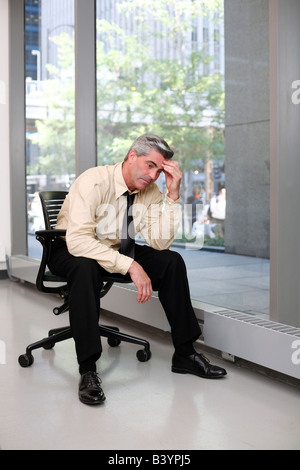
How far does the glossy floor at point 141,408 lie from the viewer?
76.7 inches

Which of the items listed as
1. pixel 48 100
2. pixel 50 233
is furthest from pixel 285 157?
pixel 48 100

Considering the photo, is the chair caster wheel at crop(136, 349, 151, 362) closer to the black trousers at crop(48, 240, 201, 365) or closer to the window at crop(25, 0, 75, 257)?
the black trousers at crop(48, 240, 201, 365)

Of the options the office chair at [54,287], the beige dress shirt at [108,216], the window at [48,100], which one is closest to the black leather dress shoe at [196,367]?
the office chair at [54,287]

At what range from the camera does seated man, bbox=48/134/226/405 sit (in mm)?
2445

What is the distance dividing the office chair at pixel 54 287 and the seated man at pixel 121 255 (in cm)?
7

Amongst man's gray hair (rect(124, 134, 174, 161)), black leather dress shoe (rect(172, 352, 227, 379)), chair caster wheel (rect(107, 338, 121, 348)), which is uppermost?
man's gray hair (rect(124, 134, 174, 161))

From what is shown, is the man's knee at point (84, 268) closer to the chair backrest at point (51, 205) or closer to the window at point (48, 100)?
the chair backrest at point (51, 205)

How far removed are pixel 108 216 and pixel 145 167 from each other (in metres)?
0.33

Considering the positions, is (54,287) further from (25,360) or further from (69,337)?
(25,360)

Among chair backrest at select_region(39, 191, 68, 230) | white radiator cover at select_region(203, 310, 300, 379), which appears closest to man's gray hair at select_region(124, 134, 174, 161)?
chair backrest at select_region(39, 191, 68, 230)

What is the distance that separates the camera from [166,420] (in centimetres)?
214
